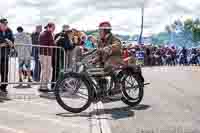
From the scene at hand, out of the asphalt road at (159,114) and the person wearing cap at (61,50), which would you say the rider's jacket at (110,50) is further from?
the person wearing cap at (61,50)

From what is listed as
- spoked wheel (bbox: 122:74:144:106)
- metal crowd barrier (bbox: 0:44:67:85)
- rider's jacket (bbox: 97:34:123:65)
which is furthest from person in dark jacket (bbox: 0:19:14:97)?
spoked wheel (bbox: 122:74:144:106)

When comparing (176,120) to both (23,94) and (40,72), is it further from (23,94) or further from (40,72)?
(40,72)

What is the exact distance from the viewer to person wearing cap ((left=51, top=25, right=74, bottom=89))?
12539 mm

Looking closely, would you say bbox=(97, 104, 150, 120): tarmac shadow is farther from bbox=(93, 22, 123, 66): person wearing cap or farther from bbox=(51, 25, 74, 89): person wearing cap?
bbox=(51, 25, 74, 89): person wearing cap

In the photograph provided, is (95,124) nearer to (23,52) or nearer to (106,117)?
(106,117)

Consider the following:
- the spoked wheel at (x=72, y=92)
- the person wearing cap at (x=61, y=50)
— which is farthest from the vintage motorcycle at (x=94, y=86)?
the person wearing cap at (x=61, y=50)

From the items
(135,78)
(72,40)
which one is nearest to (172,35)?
(72,40)

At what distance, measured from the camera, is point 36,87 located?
13078 mm

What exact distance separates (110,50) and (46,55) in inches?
120

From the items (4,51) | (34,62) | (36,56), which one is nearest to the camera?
(4,51)

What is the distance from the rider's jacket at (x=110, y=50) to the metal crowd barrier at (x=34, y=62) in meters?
2.48

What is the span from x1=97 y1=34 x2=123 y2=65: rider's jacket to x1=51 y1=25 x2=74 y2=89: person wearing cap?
110 inches

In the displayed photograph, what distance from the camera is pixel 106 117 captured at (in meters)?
8.77

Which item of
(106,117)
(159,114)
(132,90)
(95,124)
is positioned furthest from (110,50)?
(95,124)
